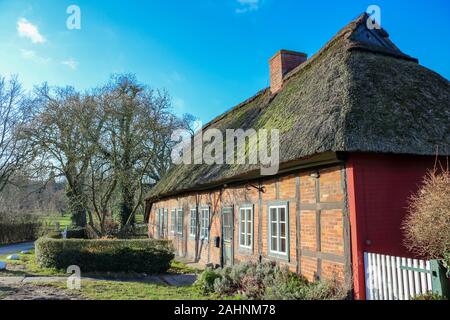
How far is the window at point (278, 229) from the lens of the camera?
825cm

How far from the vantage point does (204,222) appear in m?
→ 13.6

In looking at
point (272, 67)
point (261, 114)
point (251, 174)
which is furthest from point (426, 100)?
point (272, 67)

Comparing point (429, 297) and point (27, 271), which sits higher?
point (429, 297)

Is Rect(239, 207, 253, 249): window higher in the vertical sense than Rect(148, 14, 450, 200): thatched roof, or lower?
lower

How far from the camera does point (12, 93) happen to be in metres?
23.5

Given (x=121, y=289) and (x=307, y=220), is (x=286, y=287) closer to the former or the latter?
(x=307, y=220)

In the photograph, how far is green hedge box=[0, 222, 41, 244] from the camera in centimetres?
2356

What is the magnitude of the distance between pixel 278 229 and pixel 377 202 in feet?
9.13

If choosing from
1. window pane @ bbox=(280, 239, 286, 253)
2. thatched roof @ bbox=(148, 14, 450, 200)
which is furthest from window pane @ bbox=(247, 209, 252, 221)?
window pane @ bbox=(280, 239, 286, 253)

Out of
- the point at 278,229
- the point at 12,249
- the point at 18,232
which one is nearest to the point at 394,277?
the point at 278,229

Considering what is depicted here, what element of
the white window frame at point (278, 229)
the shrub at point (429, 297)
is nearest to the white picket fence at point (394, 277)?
the shrub at point (429, 297)

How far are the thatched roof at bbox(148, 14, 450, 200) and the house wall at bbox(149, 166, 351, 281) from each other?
2.44 ft

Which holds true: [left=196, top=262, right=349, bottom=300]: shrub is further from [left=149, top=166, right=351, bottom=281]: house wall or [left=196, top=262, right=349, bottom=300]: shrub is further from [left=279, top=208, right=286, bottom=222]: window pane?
[left=279, top=208, right=286, bottom=222]: window pane

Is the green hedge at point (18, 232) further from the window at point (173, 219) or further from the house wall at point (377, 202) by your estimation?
the house wall at point (377, 202)
